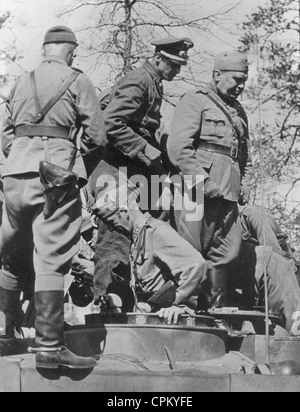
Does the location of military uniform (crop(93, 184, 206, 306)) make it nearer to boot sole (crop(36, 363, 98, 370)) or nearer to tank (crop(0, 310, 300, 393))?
tank (crop(0, 310, 300, 393))

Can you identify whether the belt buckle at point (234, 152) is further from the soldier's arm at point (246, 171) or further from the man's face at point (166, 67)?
the man's face at point (166, 67)

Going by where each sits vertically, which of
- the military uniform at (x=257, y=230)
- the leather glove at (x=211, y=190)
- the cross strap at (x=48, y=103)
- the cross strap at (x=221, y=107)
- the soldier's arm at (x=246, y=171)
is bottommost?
the military uniform at (x=257, y=230)

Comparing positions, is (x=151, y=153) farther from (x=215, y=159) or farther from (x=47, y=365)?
(x=47, y=365)

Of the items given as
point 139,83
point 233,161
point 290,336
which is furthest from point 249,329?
point 139,83

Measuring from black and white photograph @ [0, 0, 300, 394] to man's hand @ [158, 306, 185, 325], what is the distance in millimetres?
10

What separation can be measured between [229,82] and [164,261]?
1.85 metres

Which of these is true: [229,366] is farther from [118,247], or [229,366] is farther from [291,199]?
[291,199]

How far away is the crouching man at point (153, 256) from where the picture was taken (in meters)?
7.25

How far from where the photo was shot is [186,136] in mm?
8133

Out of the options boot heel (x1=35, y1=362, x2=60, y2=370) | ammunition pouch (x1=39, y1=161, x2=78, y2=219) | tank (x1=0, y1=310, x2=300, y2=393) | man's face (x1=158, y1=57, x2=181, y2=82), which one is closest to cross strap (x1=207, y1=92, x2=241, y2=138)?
man's face (x1=158, y1=57, x2=181, y2=82)

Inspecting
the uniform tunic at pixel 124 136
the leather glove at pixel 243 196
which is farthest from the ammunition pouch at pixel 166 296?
the leather glove at pixel 243 196

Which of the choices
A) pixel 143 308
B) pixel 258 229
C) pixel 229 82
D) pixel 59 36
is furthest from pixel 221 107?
pixel 59 36

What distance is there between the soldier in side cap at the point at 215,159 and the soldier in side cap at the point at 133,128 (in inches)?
8.6
